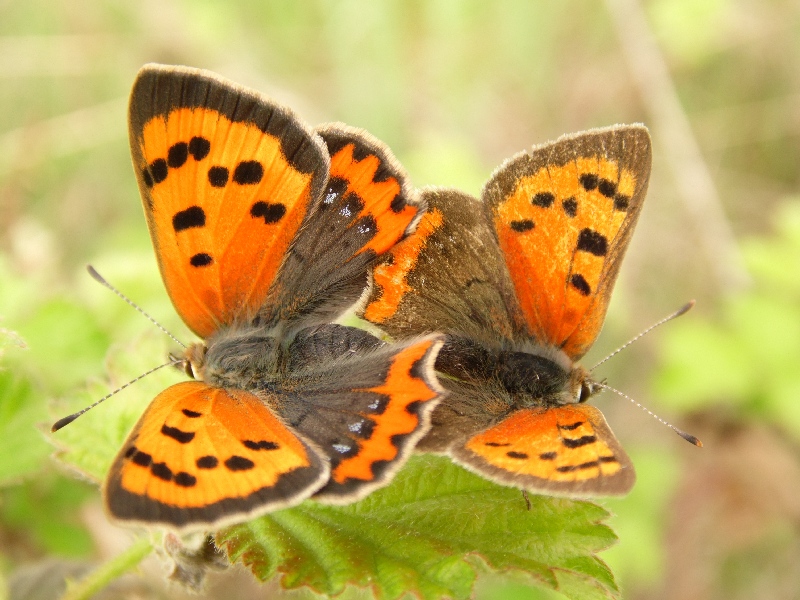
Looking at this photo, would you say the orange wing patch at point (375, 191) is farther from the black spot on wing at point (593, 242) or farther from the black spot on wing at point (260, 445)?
the black spot on wing at point (260, 445)

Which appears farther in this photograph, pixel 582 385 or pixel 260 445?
pixel 582 385

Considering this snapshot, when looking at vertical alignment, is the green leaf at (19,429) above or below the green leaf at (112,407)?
below

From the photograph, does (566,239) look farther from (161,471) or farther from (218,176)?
(161,471)

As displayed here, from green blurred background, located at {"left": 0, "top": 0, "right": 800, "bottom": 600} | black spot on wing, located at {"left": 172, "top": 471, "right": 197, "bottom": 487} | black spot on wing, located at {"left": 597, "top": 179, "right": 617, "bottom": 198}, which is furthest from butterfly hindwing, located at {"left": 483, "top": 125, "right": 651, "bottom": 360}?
green blurred background, located at {"left": 0, "top": 0, "right": 800, "bottom": 600}

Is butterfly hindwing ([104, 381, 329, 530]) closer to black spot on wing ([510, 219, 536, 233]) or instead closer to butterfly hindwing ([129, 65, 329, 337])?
butterfly hindwing ([129, 65, 329, 337])

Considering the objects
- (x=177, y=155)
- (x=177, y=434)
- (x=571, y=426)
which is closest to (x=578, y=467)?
(x=571, y=426)

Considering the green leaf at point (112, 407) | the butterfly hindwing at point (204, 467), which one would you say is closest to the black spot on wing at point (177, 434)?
the butterfly hindwing at point (204, 467)
